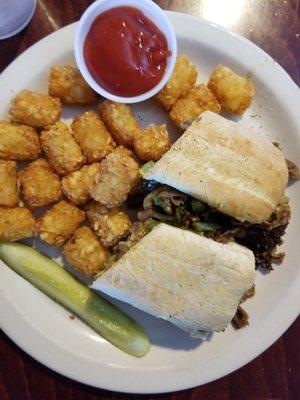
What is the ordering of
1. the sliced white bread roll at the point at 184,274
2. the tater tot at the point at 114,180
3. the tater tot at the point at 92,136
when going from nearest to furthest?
the sliced white bread roll at the point at 184,274, the tater tot at the point at 114,180, the tater tot at the point at 92,136

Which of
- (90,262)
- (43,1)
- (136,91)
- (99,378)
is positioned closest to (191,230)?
(90,262)

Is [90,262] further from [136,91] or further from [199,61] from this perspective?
[199,61]

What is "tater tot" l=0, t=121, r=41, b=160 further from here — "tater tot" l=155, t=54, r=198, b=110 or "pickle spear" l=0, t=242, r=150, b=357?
"tater tot" l=155, t=54, r=198, b=110

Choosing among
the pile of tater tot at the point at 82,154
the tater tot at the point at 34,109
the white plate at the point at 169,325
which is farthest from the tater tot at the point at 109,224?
the tater tot at the point at 34,109

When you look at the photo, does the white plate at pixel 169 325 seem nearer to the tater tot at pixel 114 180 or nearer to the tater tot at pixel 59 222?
the tater tot at pixel 59 222

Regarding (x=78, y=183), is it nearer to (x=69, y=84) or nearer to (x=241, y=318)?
(x=69, y=84)

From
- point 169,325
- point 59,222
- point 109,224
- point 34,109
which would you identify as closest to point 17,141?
point 34,109

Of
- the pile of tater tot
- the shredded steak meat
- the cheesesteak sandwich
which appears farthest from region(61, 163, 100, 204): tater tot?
the shredded steak meat
